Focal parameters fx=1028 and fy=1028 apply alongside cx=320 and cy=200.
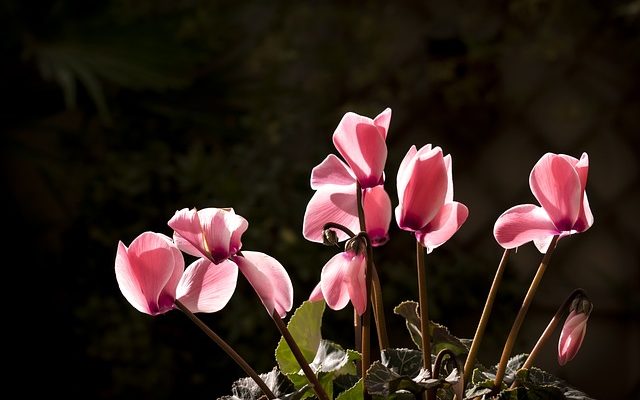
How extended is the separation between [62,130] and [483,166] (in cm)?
118

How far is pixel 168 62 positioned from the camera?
250cm

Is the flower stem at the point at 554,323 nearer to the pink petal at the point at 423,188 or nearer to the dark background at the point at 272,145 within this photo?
the pink petal at the point at 423,188

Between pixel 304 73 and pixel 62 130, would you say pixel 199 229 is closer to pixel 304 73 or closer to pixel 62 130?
pixel 62 130

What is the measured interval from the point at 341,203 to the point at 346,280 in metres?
0.06

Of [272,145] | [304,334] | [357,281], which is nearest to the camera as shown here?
[357,281]

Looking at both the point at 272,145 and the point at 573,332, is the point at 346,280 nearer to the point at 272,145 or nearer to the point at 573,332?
the point at 573,332

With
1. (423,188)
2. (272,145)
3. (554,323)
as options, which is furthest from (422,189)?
(272,145)

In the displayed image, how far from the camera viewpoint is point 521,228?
1.81ft

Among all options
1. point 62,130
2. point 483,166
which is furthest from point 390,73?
point 62,130

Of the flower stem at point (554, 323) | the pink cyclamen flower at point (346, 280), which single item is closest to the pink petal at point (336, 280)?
the pink cyclamen flower at point (346, 280)

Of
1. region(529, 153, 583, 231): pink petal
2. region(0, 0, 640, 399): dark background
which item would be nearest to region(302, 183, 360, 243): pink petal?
region(529, 153, 583, 231): pink petal

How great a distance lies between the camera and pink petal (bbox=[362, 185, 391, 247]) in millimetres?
580

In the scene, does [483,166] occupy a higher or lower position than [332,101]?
A: lower

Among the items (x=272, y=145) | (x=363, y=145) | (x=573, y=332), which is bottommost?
(x=272, y=145)
